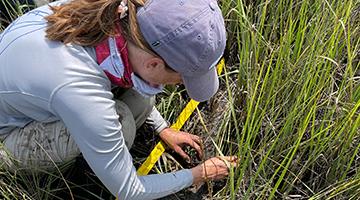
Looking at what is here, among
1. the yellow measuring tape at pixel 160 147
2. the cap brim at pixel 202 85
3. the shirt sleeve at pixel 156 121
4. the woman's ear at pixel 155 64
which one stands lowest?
the yellow measuring tape at pixel 160 147

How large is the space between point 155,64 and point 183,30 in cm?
16

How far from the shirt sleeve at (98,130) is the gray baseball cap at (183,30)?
244 mm

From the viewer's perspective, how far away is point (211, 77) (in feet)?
3.74

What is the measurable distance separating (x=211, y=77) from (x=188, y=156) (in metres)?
0.55

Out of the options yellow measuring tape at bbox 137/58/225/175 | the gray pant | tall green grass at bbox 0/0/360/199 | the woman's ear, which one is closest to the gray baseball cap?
the woman's ear

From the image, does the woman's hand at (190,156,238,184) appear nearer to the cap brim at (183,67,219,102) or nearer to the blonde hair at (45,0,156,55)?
the cap brim at (183,67,219,102)

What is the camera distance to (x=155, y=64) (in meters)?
0.99

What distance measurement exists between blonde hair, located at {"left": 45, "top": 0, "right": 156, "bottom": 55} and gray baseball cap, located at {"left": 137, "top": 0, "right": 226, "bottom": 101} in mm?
28

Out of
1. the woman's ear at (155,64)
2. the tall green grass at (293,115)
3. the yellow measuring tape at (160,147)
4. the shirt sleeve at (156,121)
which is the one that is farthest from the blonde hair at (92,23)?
the shirt sleeve at (156,121)

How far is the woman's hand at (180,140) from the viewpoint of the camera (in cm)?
151

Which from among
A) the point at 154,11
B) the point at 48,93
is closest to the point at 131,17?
the point at 154,11

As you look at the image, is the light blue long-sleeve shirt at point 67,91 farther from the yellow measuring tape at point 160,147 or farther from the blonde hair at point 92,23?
the yellow measuring tape at point 160,147

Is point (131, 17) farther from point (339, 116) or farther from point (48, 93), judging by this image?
point (339, 116)

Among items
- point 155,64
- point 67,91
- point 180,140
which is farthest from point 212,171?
point 67,91
